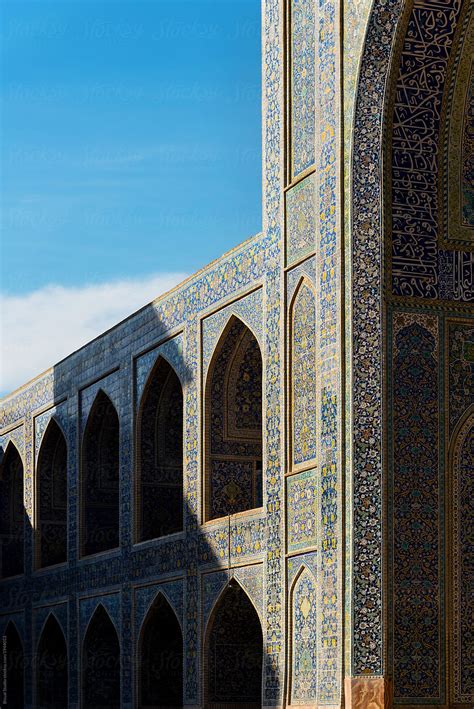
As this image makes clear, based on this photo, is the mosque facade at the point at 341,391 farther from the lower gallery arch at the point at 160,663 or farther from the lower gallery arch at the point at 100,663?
the lower gallery arch at the point at 100,663

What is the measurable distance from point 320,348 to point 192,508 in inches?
163

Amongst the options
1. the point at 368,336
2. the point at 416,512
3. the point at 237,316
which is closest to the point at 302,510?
the point at 416,512

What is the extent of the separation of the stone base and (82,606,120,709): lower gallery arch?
7.99m

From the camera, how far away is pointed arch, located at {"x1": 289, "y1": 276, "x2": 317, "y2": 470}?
1320 centimetres

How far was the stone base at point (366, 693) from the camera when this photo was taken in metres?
11.8

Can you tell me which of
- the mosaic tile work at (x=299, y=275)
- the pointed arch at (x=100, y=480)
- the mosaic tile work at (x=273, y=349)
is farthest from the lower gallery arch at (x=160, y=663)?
the mosaic tile work at (x=299, y=275)

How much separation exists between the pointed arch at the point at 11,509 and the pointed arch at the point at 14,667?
99cm

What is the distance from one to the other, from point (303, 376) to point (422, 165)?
2172 mm

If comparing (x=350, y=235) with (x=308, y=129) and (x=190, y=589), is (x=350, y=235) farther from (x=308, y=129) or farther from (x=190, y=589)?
(x=190, y=589)

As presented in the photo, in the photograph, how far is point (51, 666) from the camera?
2152cm

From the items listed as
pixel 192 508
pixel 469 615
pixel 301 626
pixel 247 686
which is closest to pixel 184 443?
pixel 192 508

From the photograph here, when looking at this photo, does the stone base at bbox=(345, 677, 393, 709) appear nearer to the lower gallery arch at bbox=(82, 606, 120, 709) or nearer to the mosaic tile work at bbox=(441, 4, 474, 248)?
the mosaic tile work at bbox=(441, 4, 474, 248)

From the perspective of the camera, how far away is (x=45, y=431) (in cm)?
2191

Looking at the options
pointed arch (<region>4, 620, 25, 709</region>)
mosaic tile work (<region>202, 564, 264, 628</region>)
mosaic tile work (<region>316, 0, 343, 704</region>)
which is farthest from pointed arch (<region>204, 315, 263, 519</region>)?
pointed arch (<region>4, 620, 25, 709</region>)
